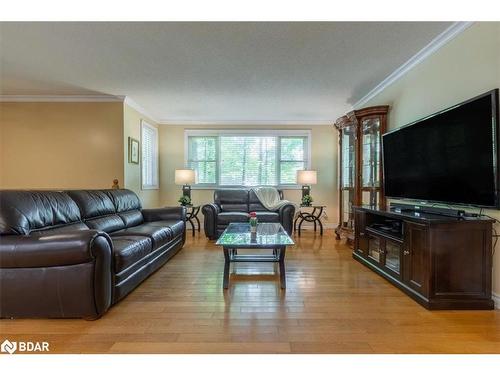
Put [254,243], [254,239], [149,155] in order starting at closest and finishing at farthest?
[254,243], [254,239], [149,155]

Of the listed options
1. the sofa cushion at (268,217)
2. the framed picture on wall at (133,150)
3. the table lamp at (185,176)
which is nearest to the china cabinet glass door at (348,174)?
the sofa cushion at (268,217)

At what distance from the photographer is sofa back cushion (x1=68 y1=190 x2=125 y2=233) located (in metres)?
3.09

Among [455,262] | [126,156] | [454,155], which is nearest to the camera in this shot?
[455,262]

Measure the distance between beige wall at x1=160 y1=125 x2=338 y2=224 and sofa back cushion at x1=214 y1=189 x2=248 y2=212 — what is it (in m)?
0.73

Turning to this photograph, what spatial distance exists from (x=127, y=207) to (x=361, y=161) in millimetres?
3469

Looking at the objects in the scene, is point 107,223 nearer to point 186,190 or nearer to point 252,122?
point 186,190

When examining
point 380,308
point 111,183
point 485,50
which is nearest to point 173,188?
point 111,183

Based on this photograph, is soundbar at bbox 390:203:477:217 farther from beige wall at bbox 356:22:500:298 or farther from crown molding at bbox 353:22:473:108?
crown molding at bbox 353:22:473:108

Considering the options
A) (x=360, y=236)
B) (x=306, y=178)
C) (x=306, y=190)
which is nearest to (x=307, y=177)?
(x=306, y=178)

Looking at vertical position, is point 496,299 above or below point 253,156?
below

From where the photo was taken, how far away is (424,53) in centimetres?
304

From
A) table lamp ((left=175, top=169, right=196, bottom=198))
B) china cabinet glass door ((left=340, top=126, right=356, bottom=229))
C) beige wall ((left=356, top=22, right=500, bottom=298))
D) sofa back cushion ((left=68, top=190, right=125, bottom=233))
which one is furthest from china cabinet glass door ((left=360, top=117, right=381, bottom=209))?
sofa back cushion ((left=68, top=190, right=125, bottom=233))

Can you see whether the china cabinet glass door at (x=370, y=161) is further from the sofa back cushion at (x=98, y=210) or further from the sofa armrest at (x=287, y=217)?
the sofa back cushion at (x=98, y=210)
